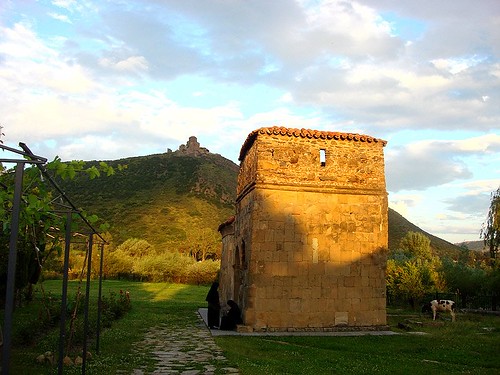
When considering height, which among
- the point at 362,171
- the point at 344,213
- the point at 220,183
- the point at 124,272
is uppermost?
the point at 220,183

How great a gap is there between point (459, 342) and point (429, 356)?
2428 mm

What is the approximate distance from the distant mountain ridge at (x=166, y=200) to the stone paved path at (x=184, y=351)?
42054 millimetres

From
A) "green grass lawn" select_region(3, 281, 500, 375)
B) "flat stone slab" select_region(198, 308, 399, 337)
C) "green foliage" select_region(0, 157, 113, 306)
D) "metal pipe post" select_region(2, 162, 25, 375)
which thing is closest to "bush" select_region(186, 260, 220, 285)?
"green grass lawn" select_region(3, 281, 500, 375)

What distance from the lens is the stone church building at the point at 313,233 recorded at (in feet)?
47.2

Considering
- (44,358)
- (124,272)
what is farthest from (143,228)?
(44,358)

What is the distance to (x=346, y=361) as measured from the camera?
9719mm

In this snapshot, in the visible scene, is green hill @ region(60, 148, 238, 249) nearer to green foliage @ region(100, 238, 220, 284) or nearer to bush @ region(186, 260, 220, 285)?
green foliage @ region(100, 238, 220, 284)

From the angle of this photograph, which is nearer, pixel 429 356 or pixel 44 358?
pixel 44 358

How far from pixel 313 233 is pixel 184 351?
5987 millimetres

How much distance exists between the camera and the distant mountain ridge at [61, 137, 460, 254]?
6129 cm

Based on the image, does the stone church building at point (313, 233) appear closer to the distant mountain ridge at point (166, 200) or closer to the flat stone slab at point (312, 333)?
the flat stone slab at point (312, 333)

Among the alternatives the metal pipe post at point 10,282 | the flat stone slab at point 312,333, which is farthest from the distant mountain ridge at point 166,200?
the metal pipe post at point 10,282

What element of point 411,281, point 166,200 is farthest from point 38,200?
point 166,200

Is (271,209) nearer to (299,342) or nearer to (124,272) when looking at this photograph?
(299,342)
